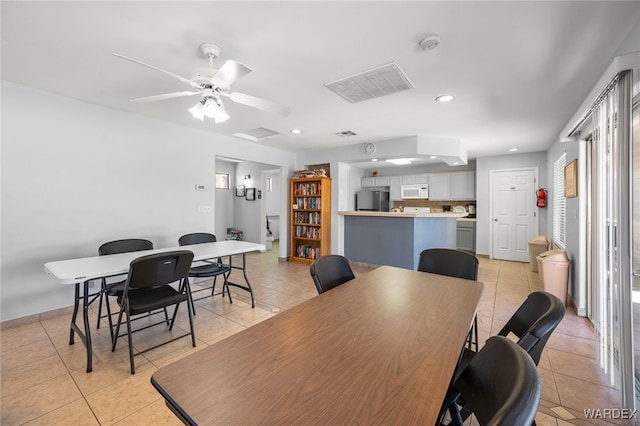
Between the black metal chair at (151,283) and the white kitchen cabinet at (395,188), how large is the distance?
6056 mm

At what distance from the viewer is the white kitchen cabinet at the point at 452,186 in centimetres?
646

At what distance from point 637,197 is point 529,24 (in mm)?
1763

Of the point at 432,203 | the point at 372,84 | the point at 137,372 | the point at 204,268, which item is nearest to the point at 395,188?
the point at 432,203

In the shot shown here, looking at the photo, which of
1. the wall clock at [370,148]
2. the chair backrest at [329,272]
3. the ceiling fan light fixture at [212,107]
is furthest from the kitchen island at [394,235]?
the ceiling fan light fixture at [212,107]

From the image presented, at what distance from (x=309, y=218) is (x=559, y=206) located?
435cm

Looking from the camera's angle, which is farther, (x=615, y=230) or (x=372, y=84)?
(x=372, y=84)

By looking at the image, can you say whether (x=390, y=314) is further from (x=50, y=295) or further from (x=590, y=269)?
(x=50, y=295)

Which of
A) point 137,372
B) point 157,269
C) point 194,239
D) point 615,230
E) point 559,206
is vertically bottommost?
point 137,372

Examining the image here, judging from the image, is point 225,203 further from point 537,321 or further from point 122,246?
point 537,321

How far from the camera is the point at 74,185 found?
3051mm

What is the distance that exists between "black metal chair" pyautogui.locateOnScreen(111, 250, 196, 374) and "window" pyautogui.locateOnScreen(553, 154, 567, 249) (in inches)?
191

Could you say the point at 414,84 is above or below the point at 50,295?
above

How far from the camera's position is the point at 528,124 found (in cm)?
381

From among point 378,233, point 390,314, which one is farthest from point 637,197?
point 378,233
